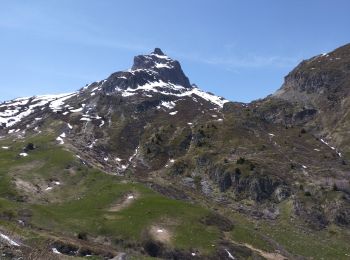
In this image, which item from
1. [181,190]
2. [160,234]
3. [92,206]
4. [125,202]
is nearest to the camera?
[160,234]

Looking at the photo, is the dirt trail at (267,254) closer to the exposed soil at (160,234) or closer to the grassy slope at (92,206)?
the grassy slope at (92,206)

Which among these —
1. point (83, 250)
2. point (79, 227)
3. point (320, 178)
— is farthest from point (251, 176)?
point (83, 250)

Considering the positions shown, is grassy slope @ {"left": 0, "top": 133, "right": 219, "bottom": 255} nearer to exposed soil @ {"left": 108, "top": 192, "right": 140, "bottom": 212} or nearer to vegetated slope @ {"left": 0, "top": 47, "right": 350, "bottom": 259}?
vegetated slope @ {"left": 0, "top": 47, "right": 350, "bottom": 259}

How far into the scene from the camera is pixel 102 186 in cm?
12262

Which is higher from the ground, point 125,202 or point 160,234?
point 125,202

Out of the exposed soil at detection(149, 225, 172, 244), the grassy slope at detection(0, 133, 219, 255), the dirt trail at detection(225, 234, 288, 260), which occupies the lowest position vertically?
the dirt trail at detection(225, 234, 288, 260)

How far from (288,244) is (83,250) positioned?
45.1 metres

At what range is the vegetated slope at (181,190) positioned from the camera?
291 feet

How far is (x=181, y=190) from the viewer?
132250mm

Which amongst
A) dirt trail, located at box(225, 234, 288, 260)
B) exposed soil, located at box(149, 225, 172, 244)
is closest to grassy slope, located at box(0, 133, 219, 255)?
exposed soil, located at box(149, 225, 172, 244)

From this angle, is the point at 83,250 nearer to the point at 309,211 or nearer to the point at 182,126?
the point at 309,211

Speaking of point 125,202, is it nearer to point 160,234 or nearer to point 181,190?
point 160,234

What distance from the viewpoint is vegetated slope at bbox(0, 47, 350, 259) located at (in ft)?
291

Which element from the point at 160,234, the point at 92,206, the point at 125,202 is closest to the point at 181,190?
the point at 125,202
